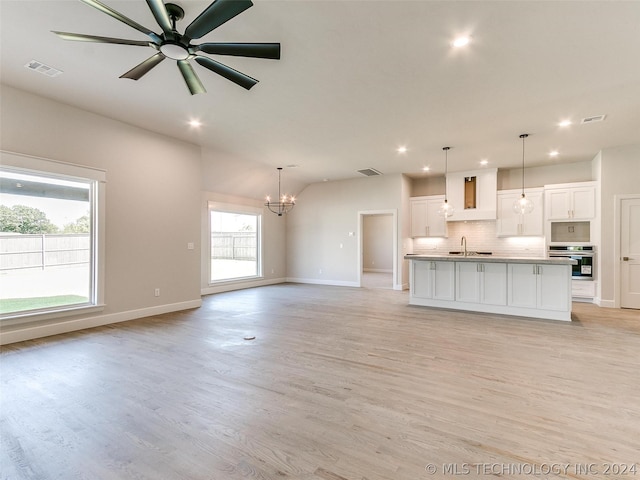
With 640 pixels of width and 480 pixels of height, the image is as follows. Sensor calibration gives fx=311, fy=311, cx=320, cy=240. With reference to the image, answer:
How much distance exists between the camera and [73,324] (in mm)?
4410

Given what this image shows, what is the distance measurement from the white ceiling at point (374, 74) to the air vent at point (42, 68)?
11 cm

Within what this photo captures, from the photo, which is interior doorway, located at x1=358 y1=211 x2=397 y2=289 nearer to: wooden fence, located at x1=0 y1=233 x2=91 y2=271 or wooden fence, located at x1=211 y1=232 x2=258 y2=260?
wooden fence, located at x1=211 y1=232 x2=258 y2=260

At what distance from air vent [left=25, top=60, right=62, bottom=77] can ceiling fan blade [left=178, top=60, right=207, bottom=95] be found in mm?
1693

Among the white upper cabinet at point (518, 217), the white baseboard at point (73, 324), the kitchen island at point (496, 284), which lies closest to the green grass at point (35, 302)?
the white baseboard at point (73, 324)

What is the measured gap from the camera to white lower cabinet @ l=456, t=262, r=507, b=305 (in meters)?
5.30

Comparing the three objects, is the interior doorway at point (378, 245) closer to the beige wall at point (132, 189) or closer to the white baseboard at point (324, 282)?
the white baseboard at point (324, 282)

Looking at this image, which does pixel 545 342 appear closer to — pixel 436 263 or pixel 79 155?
pixel 436 263

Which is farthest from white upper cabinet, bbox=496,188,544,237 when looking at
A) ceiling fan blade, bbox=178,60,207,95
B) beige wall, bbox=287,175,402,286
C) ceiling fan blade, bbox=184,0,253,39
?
ceiling fan blade, bbox=184,0,253,39

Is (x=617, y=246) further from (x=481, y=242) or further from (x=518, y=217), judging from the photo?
(x=481, y=242)

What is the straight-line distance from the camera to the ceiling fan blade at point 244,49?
7.82 ft

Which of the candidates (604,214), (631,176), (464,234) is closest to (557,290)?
(604,214)

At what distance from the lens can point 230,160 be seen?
7008mm

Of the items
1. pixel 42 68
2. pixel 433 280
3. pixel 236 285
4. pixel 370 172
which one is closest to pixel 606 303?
pixel 433 280

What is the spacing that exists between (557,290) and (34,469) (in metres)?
6.21
